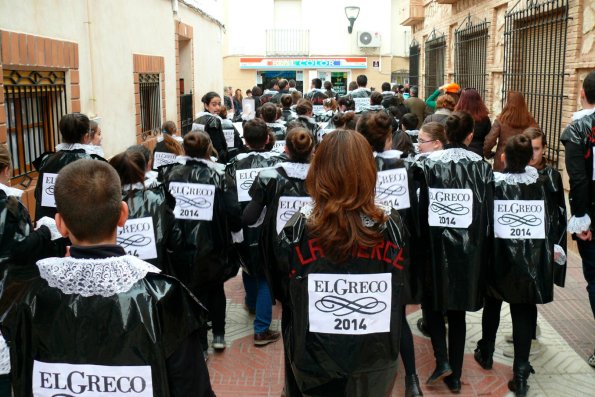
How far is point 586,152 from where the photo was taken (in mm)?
4543

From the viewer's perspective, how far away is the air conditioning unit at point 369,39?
3023 cm

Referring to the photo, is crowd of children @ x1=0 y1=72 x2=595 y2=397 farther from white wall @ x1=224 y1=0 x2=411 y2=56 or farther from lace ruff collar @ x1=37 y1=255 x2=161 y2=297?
white wall @ x1=224 y1=0 x2=411 y2=56

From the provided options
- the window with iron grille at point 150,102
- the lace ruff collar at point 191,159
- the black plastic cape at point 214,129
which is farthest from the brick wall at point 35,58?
the window with iron grille at point 150,102

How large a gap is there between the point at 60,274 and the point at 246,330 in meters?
3.58

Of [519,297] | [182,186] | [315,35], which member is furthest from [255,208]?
[315,35]

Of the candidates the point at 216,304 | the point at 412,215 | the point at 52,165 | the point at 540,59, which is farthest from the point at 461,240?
the point at 540,59

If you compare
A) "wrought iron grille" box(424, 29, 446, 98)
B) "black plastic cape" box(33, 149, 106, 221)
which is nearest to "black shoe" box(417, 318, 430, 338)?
"black plastic cape" box(33, 149, 106, 221)

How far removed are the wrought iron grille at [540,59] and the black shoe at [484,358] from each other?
→ 355cm

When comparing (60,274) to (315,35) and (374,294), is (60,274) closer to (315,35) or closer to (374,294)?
A: (374,294)

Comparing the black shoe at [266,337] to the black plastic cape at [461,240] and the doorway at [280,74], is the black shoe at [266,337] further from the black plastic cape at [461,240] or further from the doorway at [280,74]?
the doorway at [280,74]

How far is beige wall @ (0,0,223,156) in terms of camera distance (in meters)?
6.46

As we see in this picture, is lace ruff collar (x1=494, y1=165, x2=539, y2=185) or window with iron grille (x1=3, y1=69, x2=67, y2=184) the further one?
window with iron grille (x1=3, y1=69, x2=67, y2=184)

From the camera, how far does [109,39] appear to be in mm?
8672

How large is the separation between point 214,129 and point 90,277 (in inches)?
245
